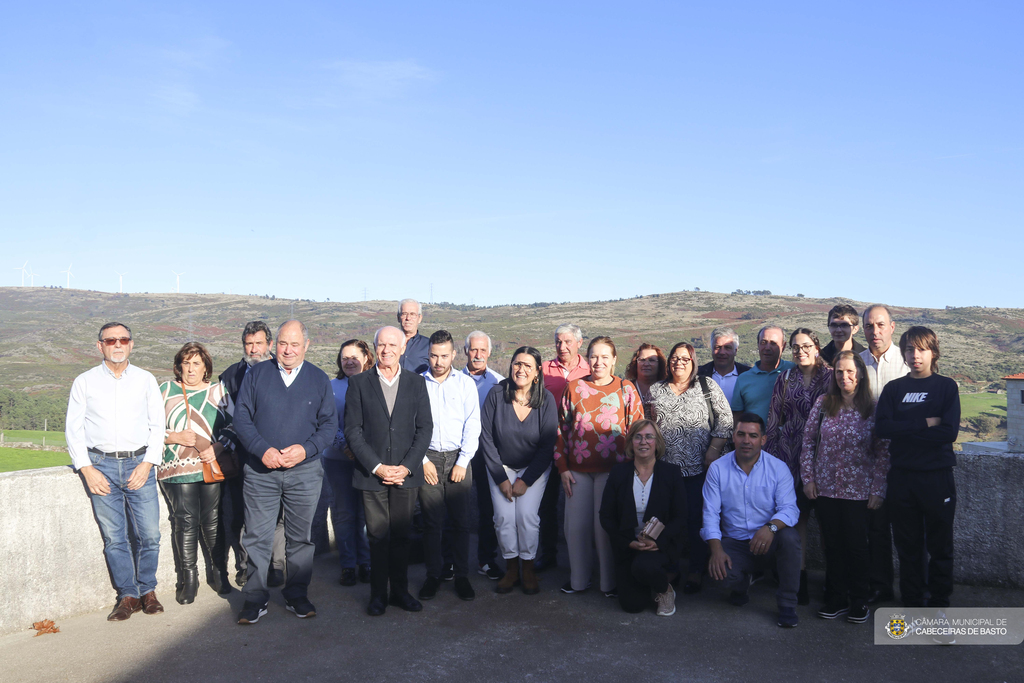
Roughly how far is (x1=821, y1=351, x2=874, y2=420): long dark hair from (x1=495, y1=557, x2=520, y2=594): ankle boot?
249 cm

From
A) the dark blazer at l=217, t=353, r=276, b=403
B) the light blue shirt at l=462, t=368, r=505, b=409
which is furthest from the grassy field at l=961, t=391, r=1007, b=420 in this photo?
the dark blazer at l=217, t=353, r=276, b=403

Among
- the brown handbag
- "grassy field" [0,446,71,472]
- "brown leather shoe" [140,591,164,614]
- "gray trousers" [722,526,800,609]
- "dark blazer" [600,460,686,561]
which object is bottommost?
"grassy field" [0,446,71,472]

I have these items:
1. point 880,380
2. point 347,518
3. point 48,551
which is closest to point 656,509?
point 880,380

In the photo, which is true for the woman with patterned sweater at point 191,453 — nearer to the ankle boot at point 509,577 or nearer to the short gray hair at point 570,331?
the ankle boot at point 509,577

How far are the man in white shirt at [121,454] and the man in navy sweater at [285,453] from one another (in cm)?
64

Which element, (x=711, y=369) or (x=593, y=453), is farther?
(x=711, y=369)

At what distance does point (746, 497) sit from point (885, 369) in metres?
1.38

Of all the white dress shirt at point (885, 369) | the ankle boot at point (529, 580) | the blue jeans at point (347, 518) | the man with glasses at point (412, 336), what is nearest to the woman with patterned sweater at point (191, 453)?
the blue jeans at point (347, 518)

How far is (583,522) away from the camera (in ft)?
16.6

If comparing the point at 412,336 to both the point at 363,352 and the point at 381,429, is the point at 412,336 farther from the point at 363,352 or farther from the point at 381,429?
the point at 381,429

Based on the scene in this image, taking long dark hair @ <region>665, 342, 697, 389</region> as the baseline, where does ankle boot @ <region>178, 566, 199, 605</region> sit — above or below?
below

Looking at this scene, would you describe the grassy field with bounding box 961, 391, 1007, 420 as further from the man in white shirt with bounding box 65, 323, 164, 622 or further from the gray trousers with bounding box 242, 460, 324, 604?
the man in white shirt with bounding box 65, 323, 164, 622

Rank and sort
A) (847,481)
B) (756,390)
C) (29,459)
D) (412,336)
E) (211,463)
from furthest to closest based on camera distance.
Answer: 1. (29,459)
2. (412,336)
3. (756,390)
4. (211,463)
5. (847,481)

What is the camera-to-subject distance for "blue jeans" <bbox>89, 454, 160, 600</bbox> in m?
4.49
